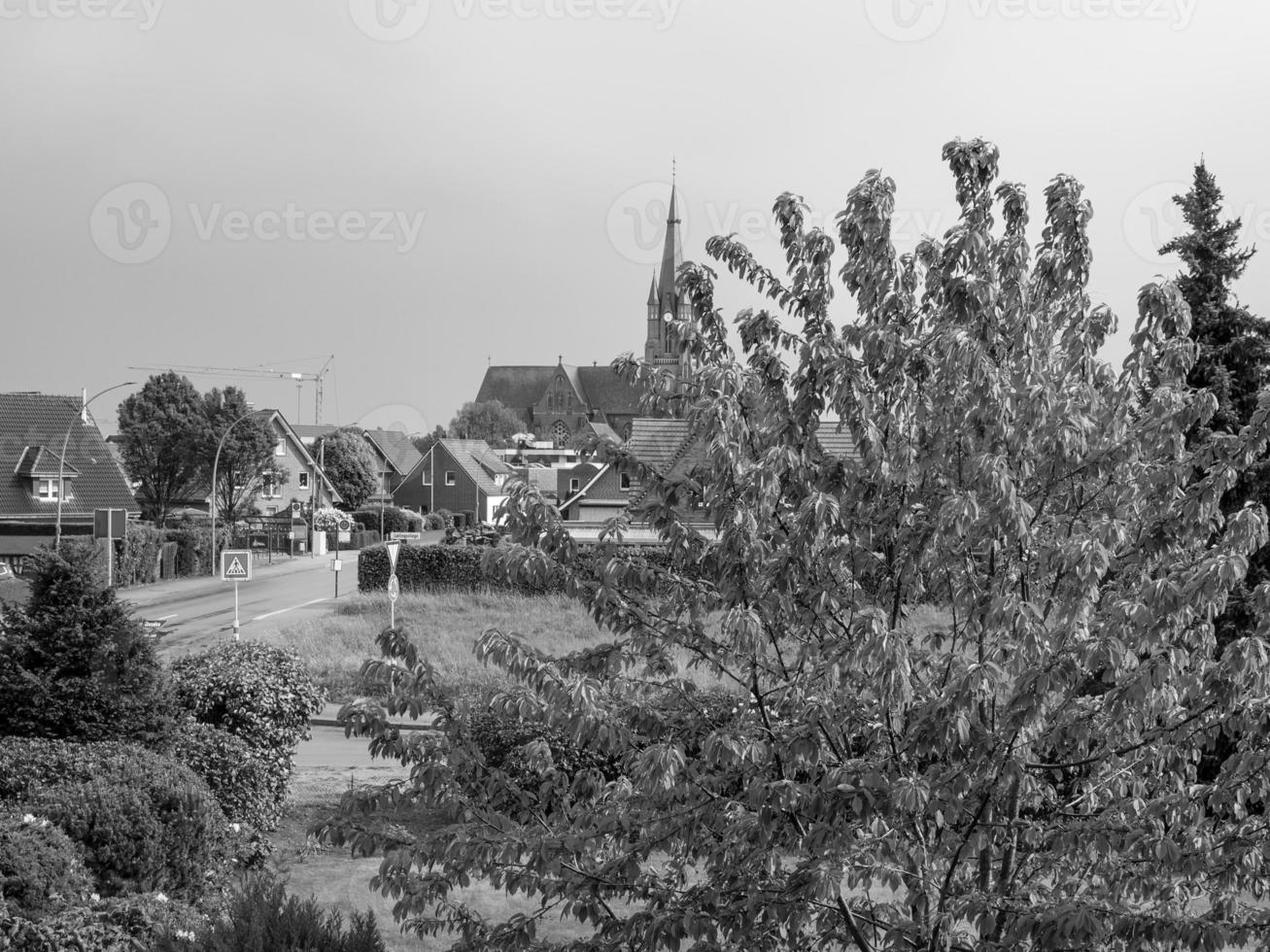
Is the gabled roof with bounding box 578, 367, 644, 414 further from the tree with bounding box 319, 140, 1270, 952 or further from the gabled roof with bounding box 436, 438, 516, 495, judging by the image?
the tree with bounding box 319, 140, 1270, 952

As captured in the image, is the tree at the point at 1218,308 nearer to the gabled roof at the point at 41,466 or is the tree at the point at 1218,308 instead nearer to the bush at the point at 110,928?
the bush at the point at 110,928

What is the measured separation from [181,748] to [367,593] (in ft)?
102

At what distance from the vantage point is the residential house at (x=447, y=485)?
332 feet

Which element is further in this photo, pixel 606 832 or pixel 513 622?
pixel 513 622

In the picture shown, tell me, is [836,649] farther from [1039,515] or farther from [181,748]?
[181,748]

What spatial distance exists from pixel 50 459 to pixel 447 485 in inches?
1808

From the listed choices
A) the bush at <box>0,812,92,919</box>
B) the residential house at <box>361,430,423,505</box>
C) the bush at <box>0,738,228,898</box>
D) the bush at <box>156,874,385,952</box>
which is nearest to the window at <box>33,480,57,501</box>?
the residential house at <box>361,430,423,505</box>

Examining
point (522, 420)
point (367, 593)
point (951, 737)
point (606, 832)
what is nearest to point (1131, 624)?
point (951, 737)

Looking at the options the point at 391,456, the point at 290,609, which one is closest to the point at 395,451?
the point at 391,456

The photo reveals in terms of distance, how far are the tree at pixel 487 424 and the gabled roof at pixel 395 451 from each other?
110ft

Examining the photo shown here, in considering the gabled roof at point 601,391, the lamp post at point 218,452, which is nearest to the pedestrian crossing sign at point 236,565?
the lamp post at point 218,452

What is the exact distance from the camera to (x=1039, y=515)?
6.30 metres

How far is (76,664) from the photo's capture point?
507 inches

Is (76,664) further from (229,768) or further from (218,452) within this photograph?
(218,452)
